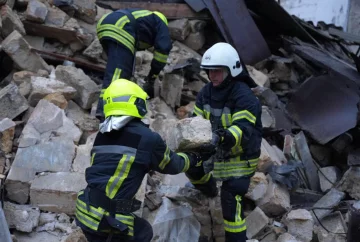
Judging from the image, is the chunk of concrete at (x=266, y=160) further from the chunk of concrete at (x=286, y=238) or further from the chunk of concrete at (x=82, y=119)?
the chunk of concrete at (x=82, y=119)

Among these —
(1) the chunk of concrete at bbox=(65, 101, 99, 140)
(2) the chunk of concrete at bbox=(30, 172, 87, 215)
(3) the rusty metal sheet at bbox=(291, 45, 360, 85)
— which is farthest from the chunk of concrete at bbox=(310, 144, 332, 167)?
(2) the chunk of concrete at bbox=(30, 172, 87, 215)

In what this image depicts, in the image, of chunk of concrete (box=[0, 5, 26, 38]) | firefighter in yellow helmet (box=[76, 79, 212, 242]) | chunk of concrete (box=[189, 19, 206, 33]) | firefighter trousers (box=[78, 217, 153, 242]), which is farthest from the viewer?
chunk of concrete (box=[189, 19, 206, 33])

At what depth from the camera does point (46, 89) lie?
18.7 feet

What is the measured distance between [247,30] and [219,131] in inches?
137

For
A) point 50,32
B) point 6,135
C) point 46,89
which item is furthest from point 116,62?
point 50,32

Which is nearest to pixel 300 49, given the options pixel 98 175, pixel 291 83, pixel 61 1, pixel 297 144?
pixel 291 83

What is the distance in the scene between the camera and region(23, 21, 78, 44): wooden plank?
265 inches

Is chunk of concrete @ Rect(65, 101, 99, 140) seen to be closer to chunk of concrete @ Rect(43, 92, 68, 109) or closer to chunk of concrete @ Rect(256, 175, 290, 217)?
chunk of concrete @ Rect(43, 92, 68, 109)

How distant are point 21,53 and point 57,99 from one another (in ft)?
3.10

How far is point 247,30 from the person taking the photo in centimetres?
741

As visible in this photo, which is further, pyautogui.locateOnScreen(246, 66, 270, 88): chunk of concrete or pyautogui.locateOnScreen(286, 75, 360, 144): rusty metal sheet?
pyautogui.locateOnScreen(246, 66, 270, 88): chunk of concrete

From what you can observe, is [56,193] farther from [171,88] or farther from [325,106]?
[325,106]

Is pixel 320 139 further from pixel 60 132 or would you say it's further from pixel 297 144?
pixel 60 132

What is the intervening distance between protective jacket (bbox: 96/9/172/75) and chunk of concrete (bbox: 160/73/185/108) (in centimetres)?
42
